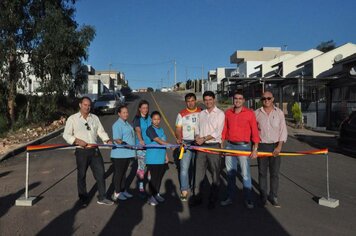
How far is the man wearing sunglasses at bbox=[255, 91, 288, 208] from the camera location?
21.8 feet

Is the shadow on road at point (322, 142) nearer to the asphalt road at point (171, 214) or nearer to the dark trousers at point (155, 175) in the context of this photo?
the asphalt road at point (171, 214)

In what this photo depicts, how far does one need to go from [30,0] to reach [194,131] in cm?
1655

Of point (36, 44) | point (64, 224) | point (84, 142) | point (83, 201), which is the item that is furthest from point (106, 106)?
point (64, 224)

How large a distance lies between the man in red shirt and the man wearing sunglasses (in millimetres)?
191

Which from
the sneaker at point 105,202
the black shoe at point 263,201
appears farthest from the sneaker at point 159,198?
the black shoe at point 263,201

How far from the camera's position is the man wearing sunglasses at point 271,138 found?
21.8 feet

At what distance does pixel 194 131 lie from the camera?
6.94m

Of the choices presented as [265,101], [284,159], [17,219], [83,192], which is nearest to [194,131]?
[265,101]

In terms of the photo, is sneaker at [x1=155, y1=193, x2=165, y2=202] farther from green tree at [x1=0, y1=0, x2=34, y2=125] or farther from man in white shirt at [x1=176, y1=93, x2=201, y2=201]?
green tree at [x1=0, y1=0, x2=34, y2=125]

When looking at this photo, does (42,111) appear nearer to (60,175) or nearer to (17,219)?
(60,175)

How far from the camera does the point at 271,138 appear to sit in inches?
261

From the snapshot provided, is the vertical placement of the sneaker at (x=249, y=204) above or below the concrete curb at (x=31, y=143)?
below

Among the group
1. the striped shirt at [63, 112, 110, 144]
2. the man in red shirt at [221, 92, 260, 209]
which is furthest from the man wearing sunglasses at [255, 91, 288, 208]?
the striped shirt at [63, 112, 110, 144]

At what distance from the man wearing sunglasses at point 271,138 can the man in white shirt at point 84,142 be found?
2.49m
